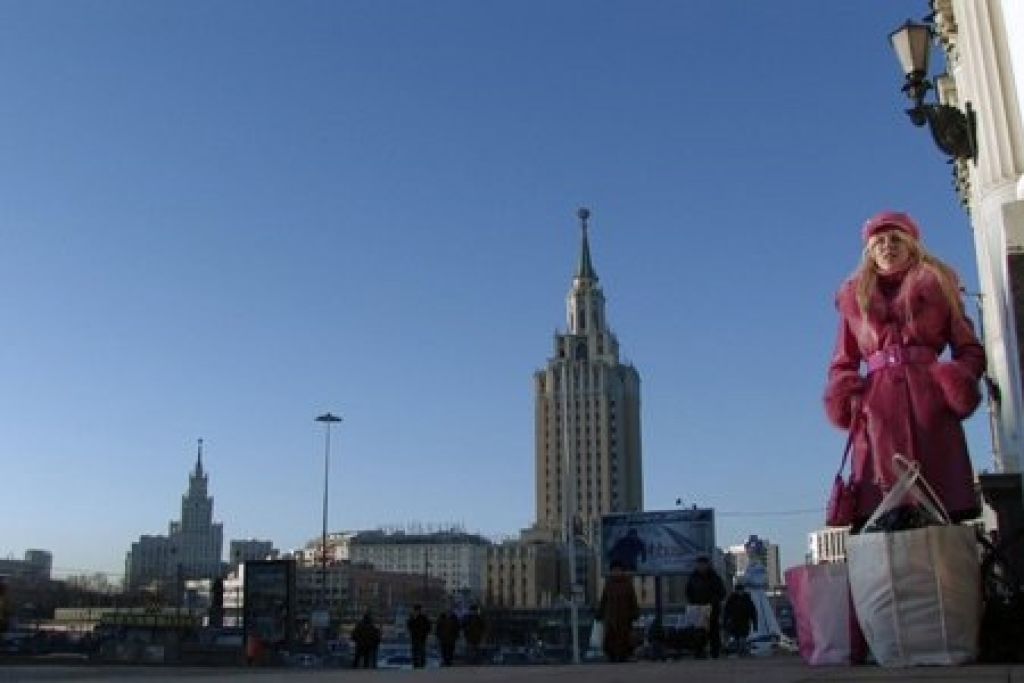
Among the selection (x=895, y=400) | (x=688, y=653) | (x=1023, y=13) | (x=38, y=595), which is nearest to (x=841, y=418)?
(x=895, y=400)

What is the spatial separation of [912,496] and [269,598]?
33.0 metres

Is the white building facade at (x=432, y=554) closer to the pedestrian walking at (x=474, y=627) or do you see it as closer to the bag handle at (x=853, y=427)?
the pedestrian walking at (x=474, y=627)

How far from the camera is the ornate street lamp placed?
1138 cm

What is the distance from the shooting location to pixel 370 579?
141000 mm

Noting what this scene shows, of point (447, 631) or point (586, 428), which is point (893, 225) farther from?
point (586, 428)

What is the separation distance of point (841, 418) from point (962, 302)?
107 centimetres

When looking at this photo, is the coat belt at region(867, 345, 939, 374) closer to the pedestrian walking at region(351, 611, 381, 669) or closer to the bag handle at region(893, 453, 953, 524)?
the bag handle at region(893, 453, 953, 524)

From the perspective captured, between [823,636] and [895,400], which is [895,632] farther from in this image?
[895,400]

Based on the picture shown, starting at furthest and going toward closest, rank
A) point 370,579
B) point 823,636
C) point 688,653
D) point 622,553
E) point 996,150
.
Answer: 1. point 370,579
2. point 622,553
3. point 688,653
4. point 996,150
5. point 823,636

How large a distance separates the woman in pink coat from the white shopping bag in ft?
3.11

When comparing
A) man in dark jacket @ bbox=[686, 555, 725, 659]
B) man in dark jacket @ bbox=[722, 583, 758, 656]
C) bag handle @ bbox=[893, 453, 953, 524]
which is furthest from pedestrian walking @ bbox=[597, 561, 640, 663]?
bag handle @ bbox=[893, 453, 953, 524]

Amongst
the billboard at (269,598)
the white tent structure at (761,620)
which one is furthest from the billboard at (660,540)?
the billboard at (269,598)

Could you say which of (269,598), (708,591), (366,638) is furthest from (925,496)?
(269,598)

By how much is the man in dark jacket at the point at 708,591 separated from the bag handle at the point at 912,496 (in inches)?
430
